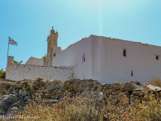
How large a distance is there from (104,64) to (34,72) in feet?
19.2

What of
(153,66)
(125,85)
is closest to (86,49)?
(153,66)

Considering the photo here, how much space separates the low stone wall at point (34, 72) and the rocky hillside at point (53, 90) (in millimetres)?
7131

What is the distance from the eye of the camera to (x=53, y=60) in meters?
22.5

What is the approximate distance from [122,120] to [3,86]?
666 cm

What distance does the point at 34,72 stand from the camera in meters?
15.7

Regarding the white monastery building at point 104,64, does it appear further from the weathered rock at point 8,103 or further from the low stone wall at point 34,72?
the weathered rock at point 8,103

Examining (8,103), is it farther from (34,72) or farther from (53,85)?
(34,72)

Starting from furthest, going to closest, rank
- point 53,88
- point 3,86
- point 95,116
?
point 3,86
point 53,88
point 95,116

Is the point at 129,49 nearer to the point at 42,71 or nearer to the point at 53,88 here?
the point at 42,71

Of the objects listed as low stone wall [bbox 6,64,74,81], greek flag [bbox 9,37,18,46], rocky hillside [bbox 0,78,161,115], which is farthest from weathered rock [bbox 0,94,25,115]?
greek flag [bbox 9,37,18,46]

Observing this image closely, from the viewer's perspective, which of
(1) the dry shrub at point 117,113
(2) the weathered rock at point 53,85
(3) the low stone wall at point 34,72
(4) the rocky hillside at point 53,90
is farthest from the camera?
(3) the low stone wall at point 34,72

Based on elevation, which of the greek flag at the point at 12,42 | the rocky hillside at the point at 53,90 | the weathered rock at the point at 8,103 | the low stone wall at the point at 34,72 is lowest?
the weathered rock at the point at 8,103

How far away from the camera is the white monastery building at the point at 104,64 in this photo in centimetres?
1434

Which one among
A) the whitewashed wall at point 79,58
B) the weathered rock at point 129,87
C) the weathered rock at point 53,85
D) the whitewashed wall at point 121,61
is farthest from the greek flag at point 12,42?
the weathered rock at point 129,87
